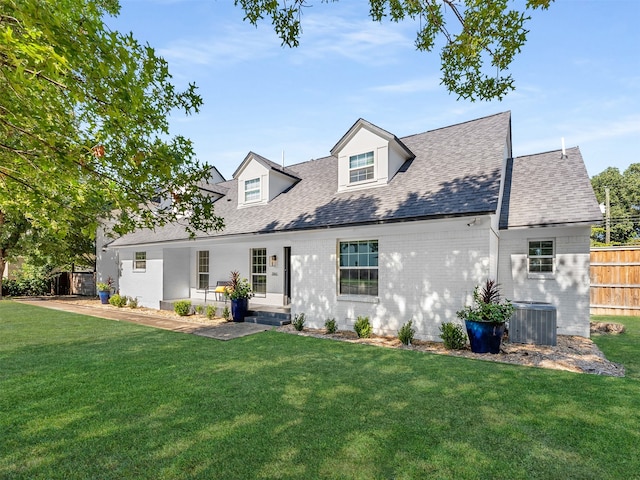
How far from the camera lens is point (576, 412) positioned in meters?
4.41

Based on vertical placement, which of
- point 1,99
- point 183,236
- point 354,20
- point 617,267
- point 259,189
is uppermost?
point 354,20

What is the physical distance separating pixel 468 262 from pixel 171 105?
7735 millimetres

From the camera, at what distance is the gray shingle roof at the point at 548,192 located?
383 inches

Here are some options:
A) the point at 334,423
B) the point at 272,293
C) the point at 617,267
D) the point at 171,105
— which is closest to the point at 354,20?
the point at 171,105

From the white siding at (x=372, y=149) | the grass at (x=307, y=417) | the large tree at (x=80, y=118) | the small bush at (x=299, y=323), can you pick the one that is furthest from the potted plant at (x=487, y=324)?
the large tree at (x=80, y=118)

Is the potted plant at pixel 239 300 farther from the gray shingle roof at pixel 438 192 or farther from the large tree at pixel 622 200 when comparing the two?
the large tree at pixel 622 200

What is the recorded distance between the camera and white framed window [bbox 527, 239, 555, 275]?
10.3 meters

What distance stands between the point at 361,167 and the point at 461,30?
566 centimetres

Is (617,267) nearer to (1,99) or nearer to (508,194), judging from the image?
(508,194)

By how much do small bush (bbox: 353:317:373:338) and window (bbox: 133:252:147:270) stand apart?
12.5m

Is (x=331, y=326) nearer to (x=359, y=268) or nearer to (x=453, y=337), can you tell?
(x=359, y=268)

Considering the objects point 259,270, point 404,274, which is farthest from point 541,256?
point 259,270

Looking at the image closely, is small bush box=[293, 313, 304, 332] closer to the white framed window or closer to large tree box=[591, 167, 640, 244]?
the white framed window

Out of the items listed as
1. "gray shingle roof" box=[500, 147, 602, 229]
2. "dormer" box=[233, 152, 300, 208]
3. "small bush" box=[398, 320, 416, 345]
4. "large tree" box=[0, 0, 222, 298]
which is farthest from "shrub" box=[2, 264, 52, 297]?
"gray shingle roof" box=[500, 147, 602, 229]
